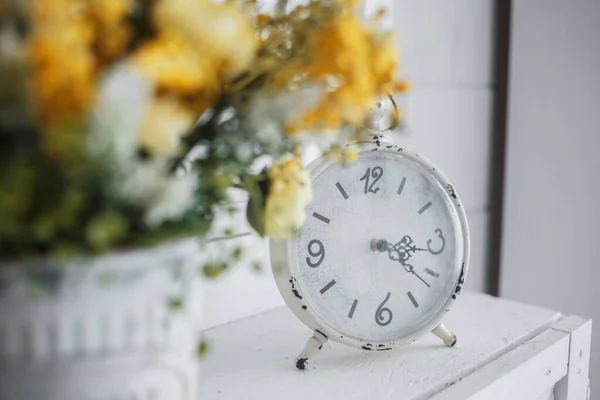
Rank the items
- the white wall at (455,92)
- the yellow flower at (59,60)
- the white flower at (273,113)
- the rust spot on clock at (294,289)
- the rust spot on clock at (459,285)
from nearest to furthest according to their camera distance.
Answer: the yellow flower at (59,60), the white flower at (273,113), the rust spot on clock at (294,289), the rust spot on clock at (459,285), the white wall at (455,92)

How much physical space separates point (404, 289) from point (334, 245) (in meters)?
0.12

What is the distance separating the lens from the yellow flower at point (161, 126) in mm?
376

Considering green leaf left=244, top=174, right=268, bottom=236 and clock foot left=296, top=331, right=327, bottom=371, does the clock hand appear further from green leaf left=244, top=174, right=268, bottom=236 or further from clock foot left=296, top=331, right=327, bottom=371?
green leaf left=244, top=174, right=268, bottom=236

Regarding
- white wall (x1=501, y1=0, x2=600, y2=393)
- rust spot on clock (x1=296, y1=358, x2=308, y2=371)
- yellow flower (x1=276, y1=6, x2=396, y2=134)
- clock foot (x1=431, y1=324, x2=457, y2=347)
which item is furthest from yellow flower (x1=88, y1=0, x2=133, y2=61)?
white wall (x1=501, y1=0, x2=600, y2=393)

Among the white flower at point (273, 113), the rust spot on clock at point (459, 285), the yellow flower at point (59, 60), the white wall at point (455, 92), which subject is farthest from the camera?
the white wall at point (455, 92)

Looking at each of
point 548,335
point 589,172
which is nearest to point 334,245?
point 548,335

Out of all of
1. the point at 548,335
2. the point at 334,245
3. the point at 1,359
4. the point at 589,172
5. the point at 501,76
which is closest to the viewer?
the point at 1,359

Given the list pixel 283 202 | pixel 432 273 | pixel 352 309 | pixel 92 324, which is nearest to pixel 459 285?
pixel 432 273

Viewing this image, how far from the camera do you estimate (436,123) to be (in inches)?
60.3

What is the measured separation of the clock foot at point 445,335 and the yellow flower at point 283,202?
1.44ft

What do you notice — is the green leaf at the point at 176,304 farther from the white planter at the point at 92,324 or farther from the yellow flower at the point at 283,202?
the yellow flower at the point at 283,202

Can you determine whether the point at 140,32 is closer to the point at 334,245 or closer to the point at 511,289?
the point at 334,245

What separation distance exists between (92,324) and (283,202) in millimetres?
177

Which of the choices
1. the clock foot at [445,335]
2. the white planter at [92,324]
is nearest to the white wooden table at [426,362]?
the clock foot at [445,335]
